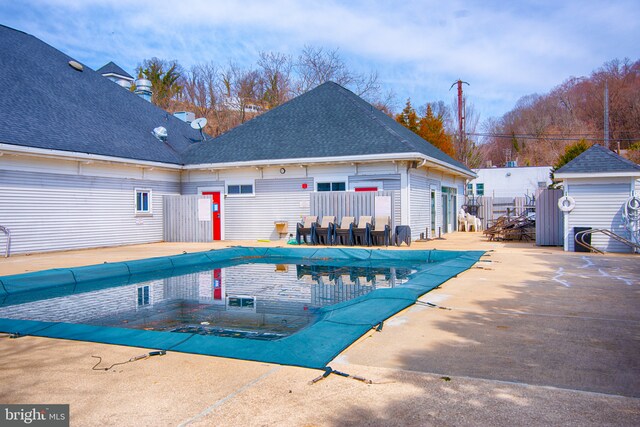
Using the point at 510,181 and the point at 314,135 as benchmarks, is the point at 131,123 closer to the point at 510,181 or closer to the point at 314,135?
the point at 314,135

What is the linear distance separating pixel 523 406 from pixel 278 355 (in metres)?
1.91

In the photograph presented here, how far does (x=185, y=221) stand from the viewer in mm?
18406

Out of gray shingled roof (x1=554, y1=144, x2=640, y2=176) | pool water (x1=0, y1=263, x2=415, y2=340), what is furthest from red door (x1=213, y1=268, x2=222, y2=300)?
gray shingled roof (x1=554, y1=144, x2=640, y2=176)

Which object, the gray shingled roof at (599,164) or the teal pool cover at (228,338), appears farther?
the gray shingled roof at (599,164)

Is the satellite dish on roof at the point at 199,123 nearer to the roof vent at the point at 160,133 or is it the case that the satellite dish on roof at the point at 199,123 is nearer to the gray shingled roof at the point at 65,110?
the gray shingled roof at the point at 65,110

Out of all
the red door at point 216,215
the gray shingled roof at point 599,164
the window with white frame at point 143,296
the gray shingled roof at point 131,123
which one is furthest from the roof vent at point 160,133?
the gray shingled roof at point 599,164

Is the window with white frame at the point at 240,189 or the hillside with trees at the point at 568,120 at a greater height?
the hillside with trees at the point at 568,120

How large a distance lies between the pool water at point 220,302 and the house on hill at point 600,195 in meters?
5.44

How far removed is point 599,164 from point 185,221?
13.4 metres

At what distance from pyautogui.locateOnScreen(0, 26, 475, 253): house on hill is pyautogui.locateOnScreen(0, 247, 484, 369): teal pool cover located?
466 centimetres

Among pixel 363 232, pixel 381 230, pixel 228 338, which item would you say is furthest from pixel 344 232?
pixel 228 338

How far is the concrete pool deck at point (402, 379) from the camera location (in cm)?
314

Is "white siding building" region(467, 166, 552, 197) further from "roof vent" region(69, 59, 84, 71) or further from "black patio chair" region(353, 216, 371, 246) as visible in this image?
"roof vent" region(69, 59, 84, 71)

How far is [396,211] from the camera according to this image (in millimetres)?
16609
